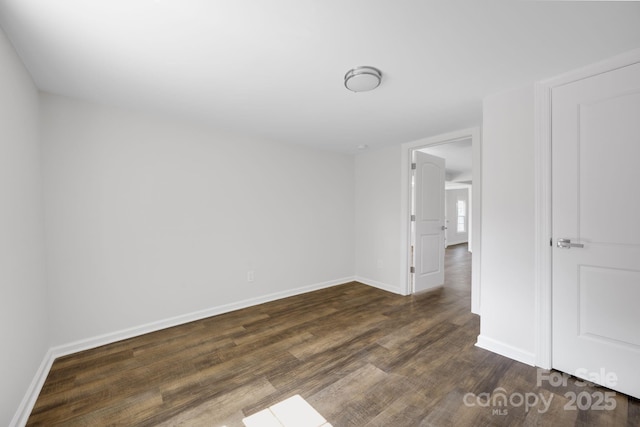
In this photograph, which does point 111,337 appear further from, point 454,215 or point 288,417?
point 454,215

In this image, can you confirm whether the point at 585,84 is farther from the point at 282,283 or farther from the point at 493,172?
the point at 282,283

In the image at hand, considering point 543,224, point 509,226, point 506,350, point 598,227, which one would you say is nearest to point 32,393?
point 506,350

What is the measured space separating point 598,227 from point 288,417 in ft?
7.91

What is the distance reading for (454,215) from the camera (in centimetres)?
981

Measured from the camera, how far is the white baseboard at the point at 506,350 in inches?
81.6

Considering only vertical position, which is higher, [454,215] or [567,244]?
[454,215]

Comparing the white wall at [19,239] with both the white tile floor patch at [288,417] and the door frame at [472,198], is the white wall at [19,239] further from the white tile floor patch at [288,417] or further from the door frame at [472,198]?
the door frame at [472,198]

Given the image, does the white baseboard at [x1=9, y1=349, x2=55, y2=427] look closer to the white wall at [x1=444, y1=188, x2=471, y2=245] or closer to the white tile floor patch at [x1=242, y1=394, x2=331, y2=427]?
the white tile floor patch at [x1=242, y1=394, x2=331, y2=427]

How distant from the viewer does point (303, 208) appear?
396cm

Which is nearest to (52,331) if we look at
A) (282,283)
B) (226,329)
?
(226,329)

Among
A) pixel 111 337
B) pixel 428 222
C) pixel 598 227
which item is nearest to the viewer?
pixel 598 227

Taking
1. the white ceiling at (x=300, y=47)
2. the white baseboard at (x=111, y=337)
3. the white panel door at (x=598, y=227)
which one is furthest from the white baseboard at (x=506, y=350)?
the white baseboard at (x=111, y=337)

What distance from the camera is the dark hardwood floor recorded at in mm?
1555

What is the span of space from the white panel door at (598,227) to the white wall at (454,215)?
7.96 m
